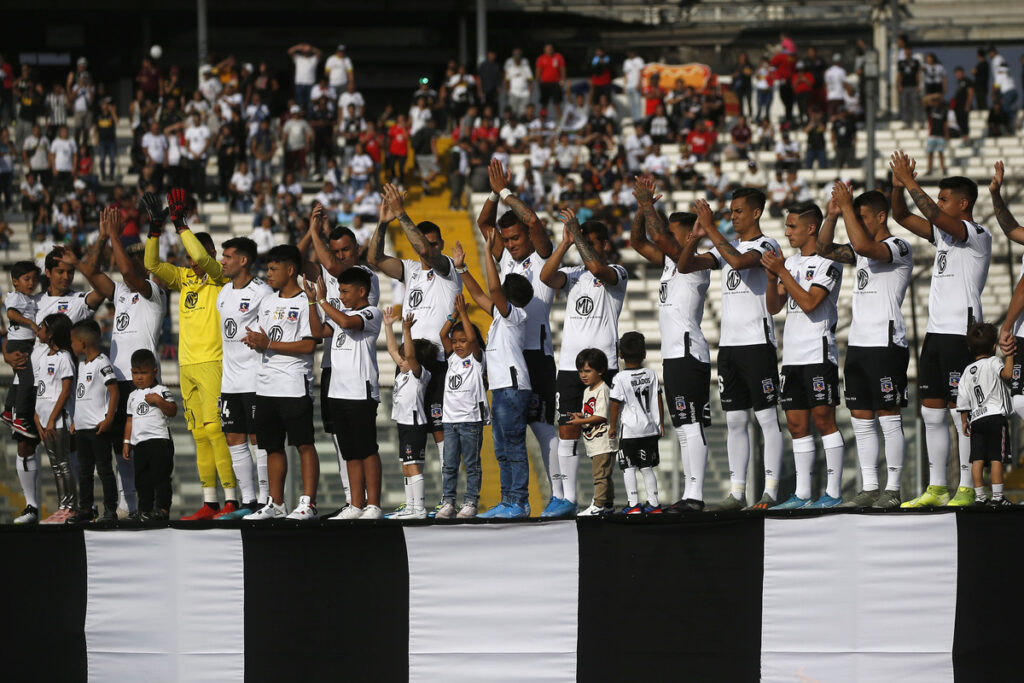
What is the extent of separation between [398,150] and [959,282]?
55.6 feet

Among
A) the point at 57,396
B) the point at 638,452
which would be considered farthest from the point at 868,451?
the point at 57,396

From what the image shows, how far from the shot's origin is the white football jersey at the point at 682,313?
9.84 meters

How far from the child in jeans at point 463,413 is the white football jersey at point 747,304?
1.75m

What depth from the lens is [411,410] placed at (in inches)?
395

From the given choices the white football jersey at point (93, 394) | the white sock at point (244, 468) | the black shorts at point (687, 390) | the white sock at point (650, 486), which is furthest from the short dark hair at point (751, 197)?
the white football jersey at point (93, 394)

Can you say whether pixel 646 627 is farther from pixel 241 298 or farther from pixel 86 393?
pixel 86 393

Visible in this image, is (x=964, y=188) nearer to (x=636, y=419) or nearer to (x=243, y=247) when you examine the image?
(x=636, y=419)

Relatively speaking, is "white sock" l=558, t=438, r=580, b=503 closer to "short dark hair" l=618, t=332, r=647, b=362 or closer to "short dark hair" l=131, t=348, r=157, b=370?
"short dark hair" l=618, t=332, r=647, b=362

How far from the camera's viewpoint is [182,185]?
24.2m

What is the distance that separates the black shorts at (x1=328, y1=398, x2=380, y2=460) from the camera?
9977 millimetres

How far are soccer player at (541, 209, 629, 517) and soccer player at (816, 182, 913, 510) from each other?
152 centimetres

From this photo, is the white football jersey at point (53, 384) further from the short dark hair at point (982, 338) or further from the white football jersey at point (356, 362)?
the short dark hair at point (982, 338)

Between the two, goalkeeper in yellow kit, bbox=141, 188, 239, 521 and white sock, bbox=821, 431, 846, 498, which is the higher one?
goalkeeper in yellow kit, bbox=141, 188, 239, 521

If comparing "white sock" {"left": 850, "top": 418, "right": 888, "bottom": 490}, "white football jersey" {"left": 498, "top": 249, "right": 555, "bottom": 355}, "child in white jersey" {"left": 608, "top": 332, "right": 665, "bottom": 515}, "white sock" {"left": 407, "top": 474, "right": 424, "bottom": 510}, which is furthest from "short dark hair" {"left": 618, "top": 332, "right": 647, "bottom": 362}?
"white sock" {"left": 407, "top": 474, "right": 424, "bottom": 510}
